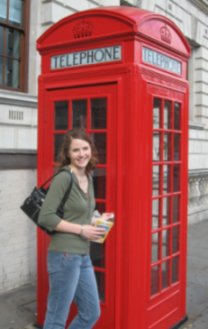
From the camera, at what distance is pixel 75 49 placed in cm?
390

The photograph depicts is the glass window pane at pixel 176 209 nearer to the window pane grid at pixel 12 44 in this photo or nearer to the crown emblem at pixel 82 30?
the crown emblem at pixel 82 30

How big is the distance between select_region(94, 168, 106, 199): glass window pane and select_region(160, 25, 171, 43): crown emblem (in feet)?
4.08

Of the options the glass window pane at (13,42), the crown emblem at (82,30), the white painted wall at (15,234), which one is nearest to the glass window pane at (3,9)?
the glass window pane at (13,42)

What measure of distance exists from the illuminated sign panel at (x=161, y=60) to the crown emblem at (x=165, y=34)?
14cm

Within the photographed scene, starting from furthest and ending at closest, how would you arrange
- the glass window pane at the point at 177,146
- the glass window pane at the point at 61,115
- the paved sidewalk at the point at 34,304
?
the paved sidewalk at the point at 34,304 → the glass window pane at the point at 177,146 → the glass window pane at the point at 61,115

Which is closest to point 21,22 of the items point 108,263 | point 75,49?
point 75,49

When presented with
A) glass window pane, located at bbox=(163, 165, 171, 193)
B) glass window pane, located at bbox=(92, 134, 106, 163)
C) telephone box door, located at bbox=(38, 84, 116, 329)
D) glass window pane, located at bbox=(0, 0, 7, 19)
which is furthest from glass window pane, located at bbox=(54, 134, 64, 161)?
glass window pane, located at bbox=(0, 0, 7, 19)

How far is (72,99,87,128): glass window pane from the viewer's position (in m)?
3.85

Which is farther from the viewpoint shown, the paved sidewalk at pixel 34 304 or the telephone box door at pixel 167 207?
the paved sidewalk at pixel 34 304

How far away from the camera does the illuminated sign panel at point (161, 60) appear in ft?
12.3

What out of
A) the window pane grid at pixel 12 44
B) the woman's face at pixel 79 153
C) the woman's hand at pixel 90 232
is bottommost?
the woman's hand at pixel 90 232

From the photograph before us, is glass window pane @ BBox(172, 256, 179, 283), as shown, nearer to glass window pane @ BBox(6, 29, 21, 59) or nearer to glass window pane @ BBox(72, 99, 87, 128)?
glass window pane @ BBox(72, 99, 87, 128)

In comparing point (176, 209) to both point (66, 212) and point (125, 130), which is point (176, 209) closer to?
point (125, 130)

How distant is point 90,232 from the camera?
3.10m
